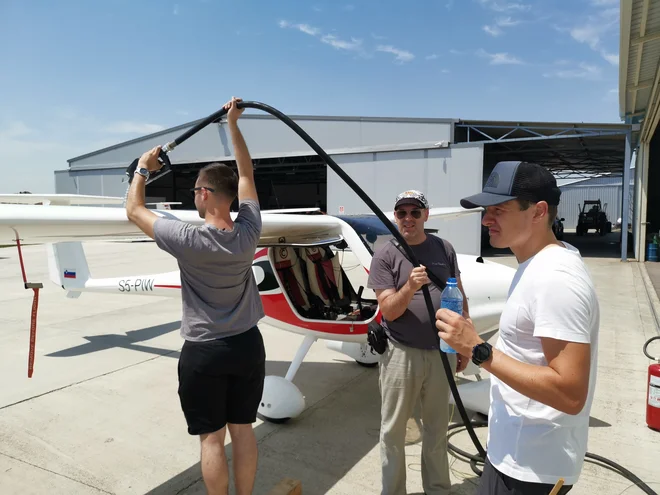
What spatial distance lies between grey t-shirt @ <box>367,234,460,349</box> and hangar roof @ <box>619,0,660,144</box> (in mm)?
6166

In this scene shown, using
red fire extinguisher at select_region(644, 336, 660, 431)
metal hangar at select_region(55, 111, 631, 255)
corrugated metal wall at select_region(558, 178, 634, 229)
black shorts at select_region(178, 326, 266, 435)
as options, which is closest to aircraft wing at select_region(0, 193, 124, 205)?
black shorts at select_region(178, 326, 266, 435)

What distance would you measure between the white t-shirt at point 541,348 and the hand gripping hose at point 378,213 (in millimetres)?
513

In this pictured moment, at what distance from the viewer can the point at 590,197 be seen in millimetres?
48906

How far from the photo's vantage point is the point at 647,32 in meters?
8.12

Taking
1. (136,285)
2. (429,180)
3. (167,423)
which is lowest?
(167,423)

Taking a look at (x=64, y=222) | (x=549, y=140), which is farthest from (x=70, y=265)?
(x=549, y=140)

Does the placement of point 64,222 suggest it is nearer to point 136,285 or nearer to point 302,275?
point 302,275

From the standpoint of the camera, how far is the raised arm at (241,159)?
236cm

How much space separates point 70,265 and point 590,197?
52905mm

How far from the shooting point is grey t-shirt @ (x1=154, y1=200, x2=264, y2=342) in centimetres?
209

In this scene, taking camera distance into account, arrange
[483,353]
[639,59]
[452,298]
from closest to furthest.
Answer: [483,353], [452,298], [639,59]

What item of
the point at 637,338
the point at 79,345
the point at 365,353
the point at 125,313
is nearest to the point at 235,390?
the point at 365,353

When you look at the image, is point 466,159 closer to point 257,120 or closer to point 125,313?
point 257,120

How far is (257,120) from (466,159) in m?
9.84
